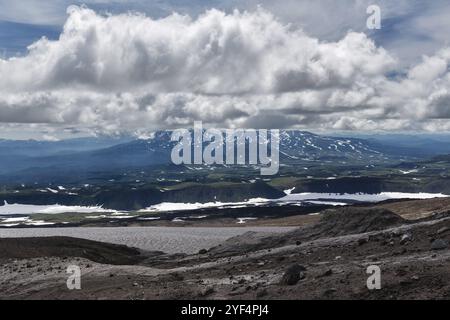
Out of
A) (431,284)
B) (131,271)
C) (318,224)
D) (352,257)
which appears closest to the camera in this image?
(431,284)

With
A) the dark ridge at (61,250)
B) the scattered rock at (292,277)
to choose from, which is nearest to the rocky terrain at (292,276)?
the scattered rock at (292,277)

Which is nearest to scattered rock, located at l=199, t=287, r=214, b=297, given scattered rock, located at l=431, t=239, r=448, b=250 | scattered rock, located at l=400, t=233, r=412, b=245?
scattered rock, located at l=431, t=239, r=448, b=250

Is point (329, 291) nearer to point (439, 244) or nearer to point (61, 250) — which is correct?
point (439, 244)

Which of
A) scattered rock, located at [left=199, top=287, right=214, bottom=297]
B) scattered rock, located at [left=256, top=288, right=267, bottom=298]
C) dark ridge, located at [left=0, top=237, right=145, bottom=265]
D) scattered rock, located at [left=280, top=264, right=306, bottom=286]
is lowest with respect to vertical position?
dark ridge, located at [left=0, top=237, right=145, bottom=265]

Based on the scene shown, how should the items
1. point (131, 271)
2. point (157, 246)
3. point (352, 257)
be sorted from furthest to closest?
point (157, 246) < point (131, 271) < point (352, 257)

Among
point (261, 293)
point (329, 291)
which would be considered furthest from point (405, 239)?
point (261, 293)

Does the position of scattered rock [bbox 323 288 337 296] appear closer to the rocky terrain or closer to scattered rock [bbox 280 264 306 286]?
the rocky terrain
